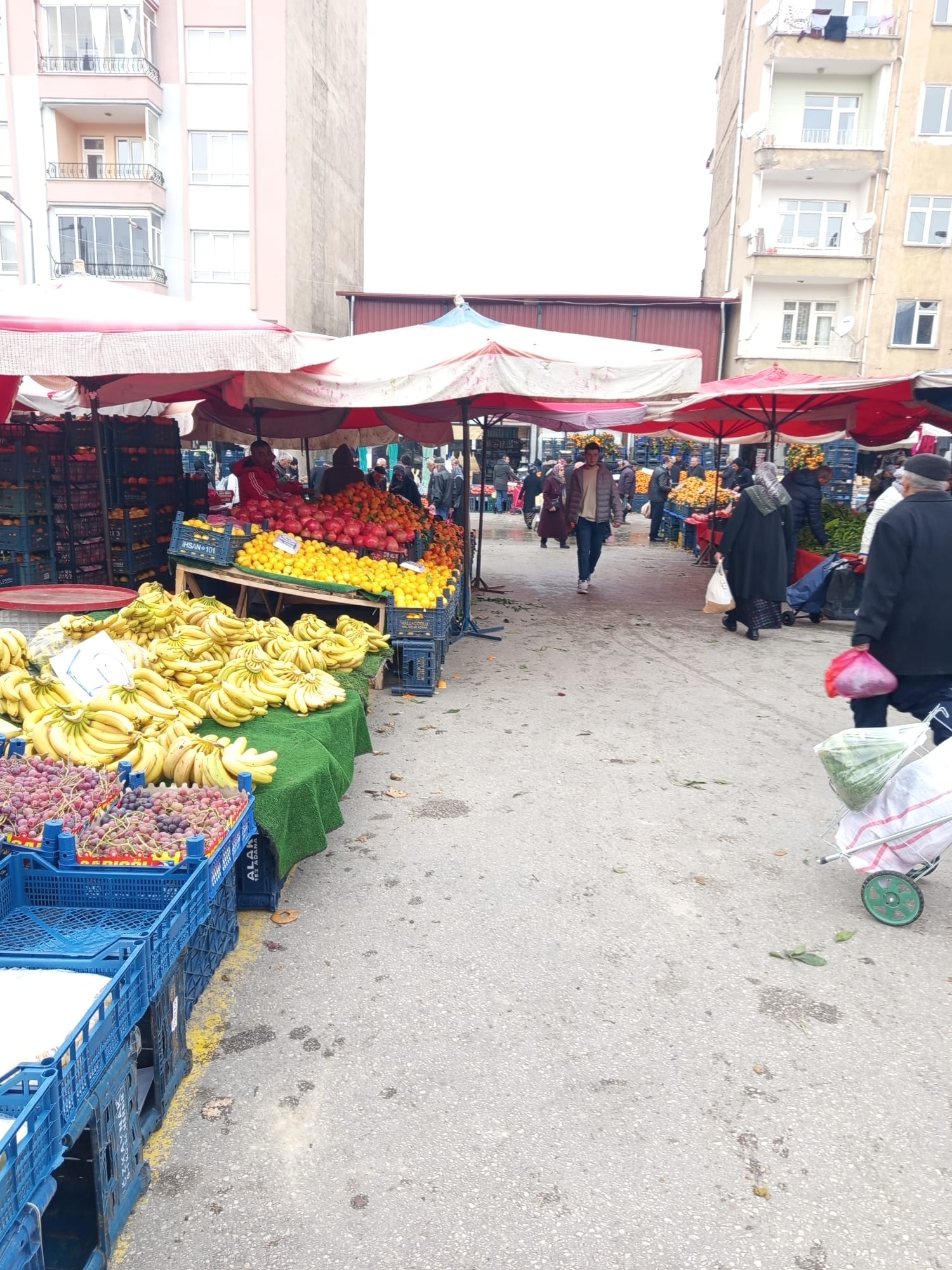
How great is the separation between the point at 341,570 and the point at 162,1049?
5714mm

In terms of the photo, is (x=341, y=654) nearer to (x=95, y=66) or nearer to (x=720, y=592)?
(x=720, y=592)

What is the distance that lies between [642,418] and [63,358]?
32.0 feet

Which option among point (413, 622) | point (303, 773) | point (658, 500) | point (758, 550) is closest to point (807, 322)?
point (658, 500)

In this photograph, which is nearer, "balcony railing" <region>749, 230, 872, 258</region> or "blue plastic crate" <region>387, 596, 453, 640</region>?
"blue plastic crate" <region>387, 596, 453, 640</region>

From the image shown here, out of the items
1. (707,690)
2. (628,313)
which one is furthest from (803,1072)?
(628,313)

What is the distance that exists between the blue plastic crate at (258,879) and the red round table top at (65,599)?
101 inches

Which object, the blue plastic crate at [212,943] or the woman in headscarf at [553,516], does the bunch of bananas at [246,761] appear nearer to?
the blue plastic crate at [212,943]

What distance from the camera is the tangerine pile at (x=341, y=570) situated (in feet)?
→ 25.7

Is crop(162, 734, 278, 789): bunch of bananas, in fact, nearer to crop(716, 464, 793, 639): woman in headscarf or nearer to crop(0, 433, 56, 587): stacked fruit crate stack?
crop(0, 433, 56, 587): stacked fruit crate stack

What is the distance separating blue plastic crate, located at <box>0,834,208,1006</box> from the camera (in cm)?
271

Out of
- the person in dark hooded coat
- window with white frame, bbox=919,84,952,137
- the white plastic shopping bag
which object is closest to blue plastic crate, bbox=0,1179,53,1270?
the white plastic shopping bag

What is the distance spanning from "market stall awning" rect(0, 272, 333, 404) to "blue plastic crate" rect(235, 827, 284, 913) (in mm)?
3413

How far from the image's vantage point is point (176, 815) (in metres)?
3.34

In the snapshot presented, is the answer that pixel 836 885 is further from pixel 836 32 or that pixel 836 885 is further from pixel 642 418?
pixel 836 32
